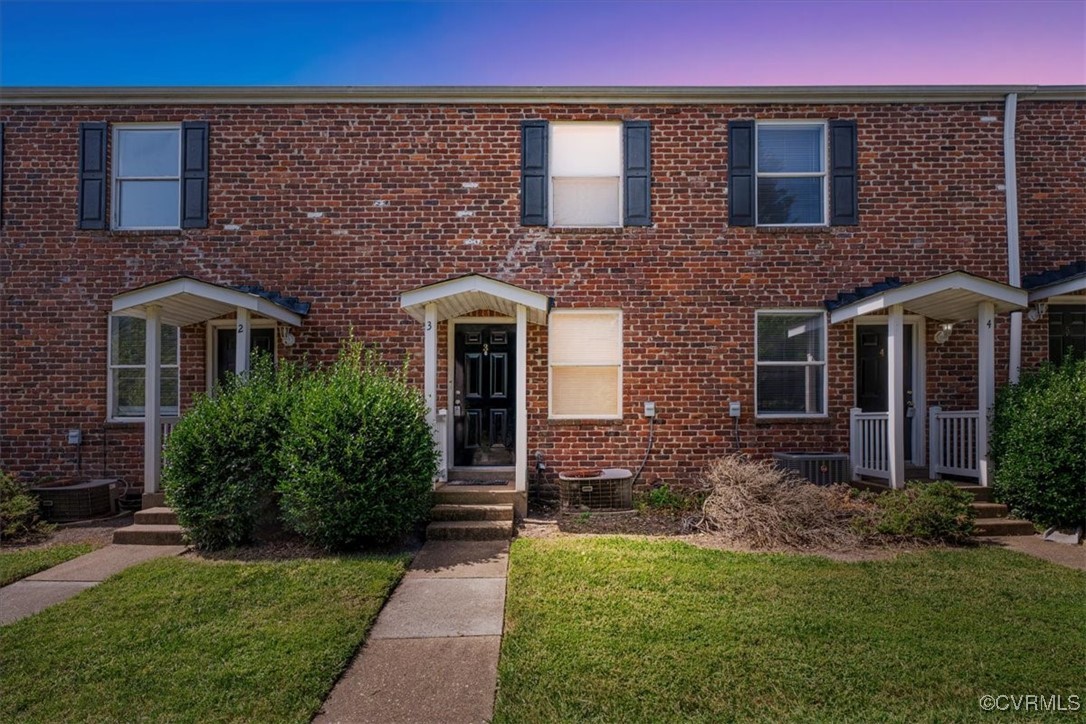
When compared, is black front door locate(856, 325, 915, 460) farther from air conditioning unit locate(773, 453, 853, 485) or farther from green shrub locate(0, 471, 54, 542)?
green shrub locate(0, 471, 54, 542)

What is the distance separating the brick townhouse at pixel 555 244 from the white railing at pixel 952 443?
1.18ft

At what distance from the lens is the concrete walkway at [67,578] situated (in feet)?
15.6

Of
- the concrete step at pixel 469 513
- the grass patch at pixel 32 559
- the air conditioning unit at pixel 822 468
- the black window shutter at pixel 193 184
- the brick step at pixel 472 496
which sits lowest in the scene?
the grass patch at pixel 32 559

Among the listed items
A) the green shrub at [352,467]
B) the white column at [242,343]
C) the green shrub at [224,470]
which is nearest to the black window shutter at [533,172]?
the green shrub at [352,467]

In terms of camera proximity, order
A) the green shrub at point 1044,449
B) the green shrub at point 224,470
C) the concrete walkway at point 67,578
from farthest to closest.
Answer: the green shrub at point 1044,449
the green shrub at point 224,470
the concrete walkway at point 67,578

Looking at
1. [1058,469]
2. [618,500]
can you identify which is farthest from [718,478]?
[1058,469]

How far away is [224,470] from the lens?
6176 mm

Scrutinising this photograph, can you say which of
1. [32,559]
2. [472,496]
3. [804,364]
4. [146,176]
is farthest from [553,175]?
[32,559]

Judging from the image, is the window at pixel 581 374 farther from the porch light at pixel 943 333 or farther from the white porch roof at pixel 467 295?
the porch light at pixel 943 333

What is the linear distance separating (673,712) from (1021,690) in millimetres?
2000

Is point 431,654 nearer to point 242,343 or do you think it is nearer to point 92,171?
point 242,343

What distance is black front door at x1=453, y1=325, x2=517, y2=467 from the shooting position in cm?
854

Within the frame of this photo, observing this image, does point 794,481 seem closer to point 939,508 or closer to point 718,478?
point 718,478

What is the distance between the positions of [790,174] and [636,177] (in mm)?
2267
